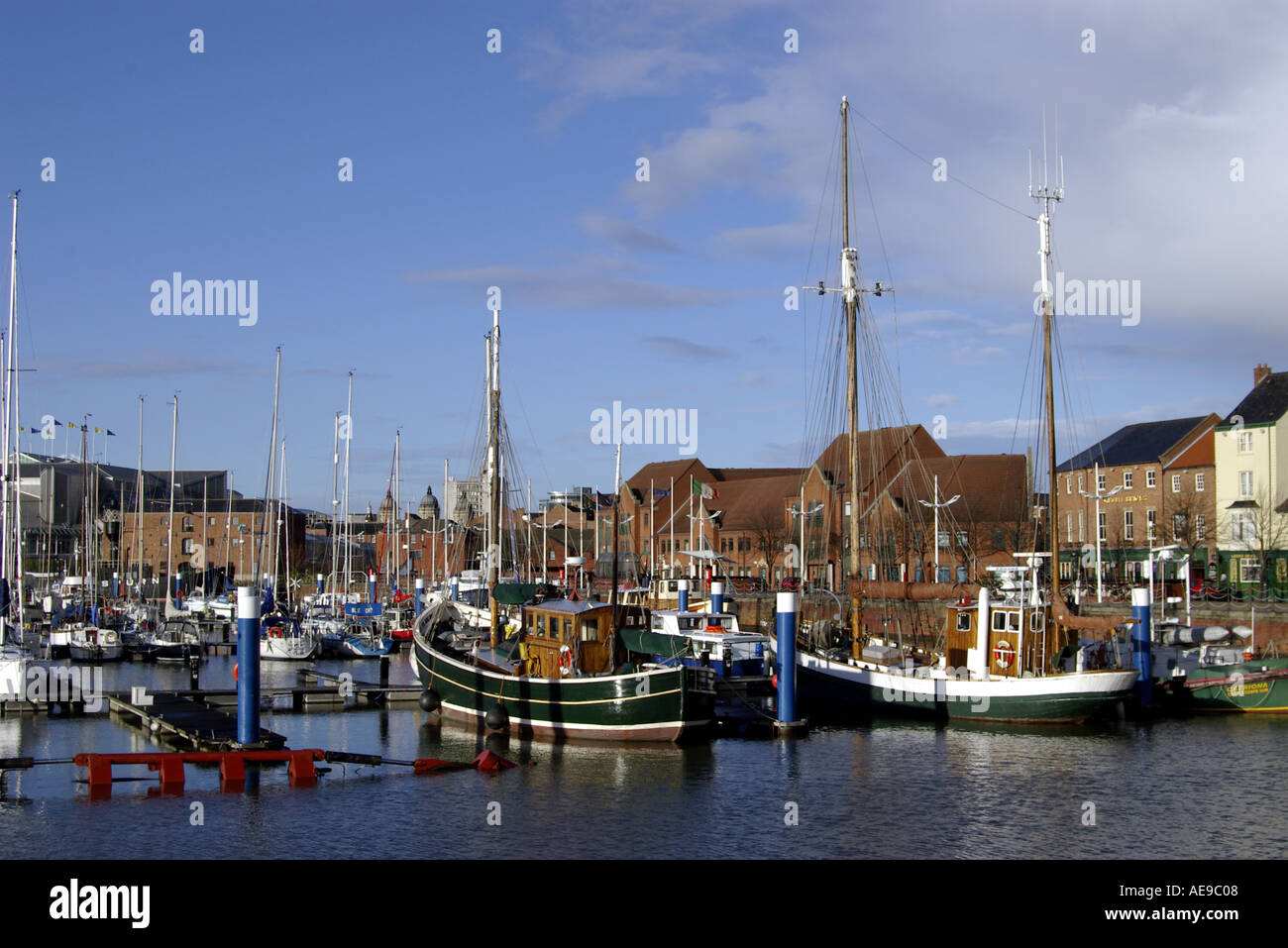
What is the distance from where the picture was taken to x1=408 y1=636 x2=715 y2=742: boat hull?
3734cm

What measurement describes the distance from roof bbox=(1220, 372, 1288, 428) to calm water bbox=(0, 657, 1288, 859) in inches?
1694

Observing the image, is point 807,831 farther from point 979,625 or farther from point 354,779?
point 979,625

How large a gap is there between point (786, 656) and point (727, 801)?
982cm

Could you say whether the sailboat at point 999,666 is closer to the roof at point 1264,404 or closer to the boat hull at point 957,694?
the boat hull at point 957,694

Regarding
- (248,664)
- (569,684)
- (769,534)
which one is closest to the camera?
(248,664)

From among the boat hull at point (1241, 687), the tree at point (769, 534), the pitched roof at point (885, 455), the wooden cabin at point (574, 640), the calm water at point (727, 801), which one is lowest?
the calm water at point (727, 801)

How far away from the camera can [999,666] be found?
44625 mm

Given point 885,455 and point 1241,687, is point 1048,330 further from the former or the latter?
point 885,455

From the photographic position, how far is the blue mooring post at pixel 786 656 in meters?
39.4

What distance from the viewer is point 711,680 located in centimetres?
4378

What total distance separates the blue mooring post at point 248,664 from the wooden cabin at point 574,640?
33.0 feet

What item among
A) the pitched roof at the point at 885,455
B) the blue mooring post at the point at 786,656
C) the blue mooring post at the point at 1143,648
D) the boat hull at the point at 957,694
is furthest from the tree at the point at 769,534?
the blue mooring post at the point at 786,656

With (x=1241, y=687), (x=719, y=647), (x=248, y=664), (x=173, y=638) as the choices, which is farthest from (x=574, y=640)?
(x=173, y=638)

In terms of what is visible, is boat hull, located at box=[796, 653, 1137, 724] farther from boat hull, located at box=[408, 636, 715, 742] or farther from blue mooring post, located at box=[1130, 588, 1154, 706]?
boat hull, located at box=[408, 636, 715, 742]
